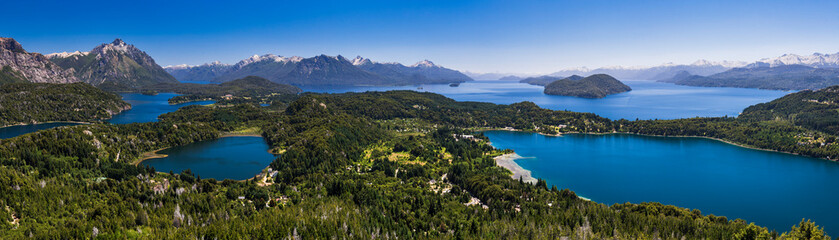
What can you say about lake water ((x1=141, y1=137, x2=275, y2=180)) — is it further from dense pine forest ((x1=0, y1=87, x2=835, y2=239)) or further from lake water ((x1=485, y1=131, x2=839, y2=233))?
lake water ((x1=485, y1=131, x2=839, y2=233))

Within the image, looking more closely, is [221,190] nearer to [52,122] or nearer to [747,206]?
[747,206]

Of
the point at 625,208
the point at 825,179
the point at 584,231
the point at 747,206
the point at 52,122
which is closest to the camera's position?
the point at 584,231

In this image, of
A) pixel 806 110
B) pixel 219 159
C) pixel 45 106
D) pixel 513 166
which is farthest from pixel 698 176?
pixel 45 106

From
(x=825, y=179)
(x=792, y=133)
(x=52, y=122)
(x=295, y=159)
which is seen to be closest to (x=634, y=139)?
(x=792, y=133)

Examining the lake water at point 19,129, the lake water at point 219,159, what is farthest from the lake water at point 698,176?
the lake water at point 19,129

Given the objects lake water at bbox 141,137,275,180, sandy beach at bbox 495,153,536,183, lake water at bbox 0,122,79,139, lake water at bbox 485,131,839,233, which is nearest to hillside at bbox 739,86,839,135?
lake water at bbox 485,131,839,233
